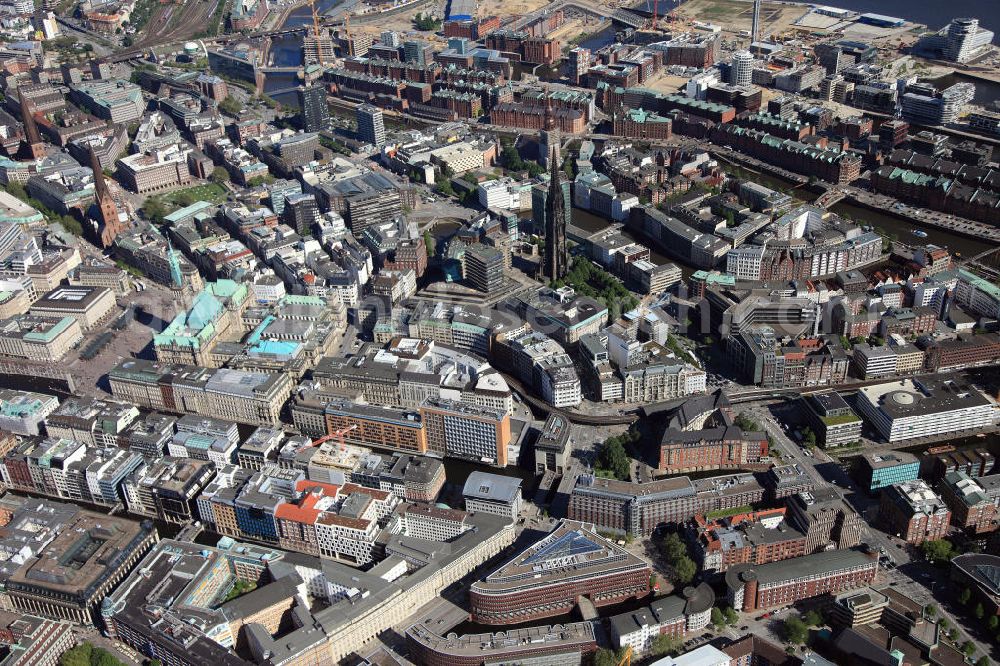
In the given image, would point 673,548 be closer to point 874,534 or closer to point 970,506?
point 874,534

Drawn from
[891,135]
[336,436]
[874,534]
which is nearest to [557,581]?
[874,534]

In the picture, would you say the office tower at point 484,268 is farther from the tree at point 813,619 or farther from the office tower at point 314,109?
the office tower at point 314,109

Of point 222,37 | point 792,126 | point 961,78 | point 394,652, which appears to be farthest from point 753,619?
point 222,37

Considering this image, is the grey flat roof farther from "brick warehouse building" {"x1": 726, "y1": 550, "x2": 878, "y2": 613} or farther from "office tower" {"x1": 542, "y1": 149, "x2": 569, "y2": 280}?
"office tower" {"x1": 542, "y1": 149, "x2": 569, "y2": 280}

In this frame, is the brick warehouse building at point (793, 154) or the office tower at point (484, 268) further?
the brick warehouse building at point (793, 154)

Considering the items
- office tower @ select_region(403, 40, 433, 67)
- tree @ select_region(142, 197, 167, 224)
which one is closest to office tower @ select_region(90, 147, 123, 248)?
tree @ select_region(142, 197, 167, 224)

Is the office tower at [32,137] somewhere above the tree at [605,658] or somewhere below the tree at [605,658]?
above

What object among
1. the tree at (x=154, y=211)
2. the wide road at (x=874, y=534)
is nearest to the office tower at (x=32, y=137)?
the tree at (x=154, y=211)
